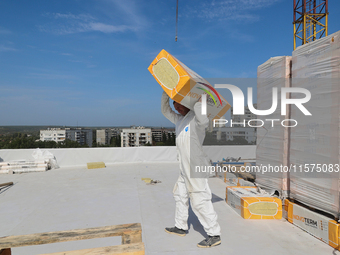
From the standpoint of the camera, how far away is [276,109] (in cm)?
415

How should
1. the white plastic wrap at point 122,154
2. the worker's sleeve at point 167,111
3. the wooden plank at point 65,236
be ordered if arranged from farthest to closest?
the white plastic wrap at point 122,154 < the worker's sleeve at point 167,111 < the wooden plank at point 65,236

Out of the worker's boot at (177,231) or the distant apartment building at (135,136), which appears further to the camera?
the distant apartment building at (135,136)

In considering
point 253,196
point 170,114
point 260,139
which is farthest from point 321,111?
point 170,114

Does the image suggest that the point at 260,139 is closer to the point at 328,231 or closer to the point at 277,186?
the point at 277,186

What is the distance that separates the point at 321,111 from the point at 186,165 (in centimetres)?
198

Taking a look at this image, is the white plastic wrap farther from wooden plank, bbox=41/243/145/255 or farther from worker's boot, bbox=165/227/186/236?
wooden plank, bbox=41/243/145/255

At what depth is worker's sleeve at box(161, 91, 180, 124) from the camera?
3.67 m

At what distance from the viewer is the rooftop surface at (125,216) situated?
3.13 metres

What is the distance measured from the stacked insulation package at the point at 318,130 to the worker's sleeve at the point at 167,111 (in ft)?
6.25

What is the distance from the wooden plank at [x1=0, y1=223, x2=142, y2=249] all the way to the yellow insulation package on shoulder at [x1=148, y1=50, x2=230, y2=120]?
5.45 feet

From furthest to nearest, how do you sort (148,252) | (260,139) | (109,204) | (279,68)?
(109,204) < (260,139) < (279,68) < (148,252)

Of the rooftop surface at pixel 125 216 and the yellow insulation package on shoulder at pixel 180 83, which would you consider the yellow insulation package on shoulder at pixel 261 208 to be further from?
the yellow insulation package on shoulder at pixel 180 83

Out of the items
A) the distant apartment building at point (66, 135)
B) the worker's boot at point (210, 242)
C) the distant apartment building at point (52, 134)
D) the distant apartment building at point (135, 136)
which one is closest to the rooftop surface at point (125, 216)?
the worker's boot at point (210, 242)

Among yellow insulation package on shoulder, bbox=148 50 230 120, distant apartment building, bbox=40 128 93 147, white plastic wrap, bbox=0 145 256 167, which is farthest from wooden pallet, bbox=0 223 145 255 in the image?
distant apartment building, bbox=40 128 93 147
